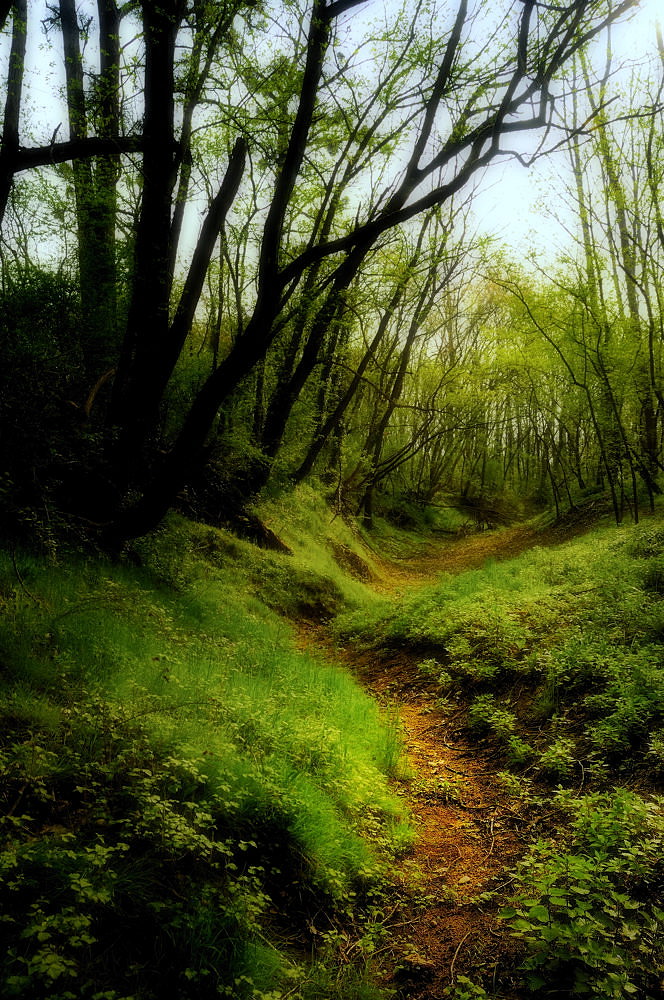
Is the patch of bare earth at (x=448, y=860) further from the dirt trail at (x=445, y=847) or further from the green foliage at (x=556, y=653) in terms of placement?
the green foliage at (x=556, y=653)

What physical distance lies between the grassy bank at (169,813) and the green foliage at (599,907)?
85 cm

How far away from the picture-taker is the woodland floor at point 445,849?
2.72 meters

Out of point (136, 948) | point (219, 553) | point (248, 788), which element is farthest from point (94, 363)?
point (136, 948)

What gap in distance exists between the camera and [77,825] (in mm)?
2572

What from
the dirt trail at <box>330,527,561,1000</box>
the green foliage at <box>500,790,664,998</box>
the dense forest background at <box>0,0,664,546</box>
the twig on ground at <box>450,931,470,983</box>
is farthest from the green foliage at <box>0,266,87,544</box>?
the green foliage at <box>500,790,664,998</box>

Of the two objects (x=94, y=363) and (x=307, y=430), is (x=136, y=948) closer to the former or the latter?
(x=94, y=363)

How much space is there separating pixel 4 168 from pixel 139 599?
16.6 feet

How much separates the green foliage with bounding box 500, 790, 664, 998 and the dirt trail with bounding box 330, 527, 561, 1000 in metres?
0.23

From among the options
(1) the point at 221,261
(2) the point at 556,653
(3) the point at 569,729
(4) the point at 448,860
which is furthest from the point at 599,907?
(1) the point at 221,261

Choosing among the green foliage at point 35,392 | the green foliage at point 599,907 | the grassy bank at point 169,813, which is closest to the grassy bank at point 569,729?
the green foliage at point 599,907

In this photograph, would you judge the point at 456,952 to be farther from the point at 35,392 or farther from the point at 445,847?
the point at 35,392

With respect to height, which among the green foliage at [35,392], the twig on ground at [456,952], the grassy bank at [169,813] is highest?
the green foliage at [35,392]

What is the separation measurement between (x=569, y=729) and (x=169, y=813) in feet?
11.5

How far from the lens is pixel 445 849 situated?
3.75 meters
